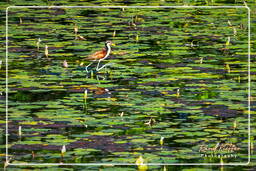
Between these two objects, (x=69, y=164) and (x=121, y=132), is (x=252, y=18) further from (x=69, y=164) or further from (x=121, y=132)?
(x=69, y=164)

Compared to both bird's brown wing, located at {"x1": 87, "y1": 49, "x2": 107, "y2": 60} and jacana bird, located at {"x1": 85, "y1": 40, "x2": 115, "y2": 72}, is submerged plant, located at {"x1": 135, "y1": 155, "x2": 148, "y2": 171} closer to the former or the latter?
jacana bird, located at {"x1": 85, "y1": 40, "x2": 115, "y2": 72}

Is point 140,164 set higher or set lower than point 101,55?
lower

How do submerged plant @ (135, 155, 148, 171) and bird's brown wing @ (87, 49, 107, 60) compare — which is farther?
bird's brown wing @ (87, 49, 107, 60)

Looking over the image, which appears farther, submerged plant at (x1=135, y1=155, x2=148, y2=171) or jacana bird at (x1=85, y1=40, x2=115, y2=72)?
jacana bird at (x1=85, y1=40, x2=115, y2=72)

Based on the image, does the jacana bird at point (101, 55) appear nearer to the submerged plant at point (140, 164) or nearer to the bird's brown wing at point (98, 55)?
the bird's brown wing at point (98, 55)

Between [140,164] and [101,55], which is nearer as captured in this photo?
[140,164]

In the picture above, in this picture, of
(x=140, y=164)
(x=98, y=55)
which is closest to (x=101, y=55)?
(x=98, y=55)

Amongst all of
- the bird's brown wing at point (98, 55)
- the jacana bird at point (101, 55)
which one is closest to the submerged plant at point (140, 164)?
the jacana bird at point (101, 55)

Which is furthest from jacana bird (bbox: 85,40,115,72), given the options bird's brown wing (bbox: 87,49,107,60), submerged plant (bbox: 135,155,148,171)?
submerged plant (bbox: 135,155,148,171)

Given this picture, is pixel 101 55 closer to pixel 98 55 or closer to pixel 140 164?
pixel 98 55

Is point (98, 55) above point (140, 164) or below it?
above

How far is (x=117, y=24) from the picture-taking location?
12.9m

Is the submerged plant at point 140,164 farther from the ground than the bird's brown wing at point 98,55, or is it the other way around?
the bird's brown wing at point 98,55

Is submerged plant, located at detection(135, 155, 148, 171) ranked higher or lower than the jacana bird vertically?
lower
